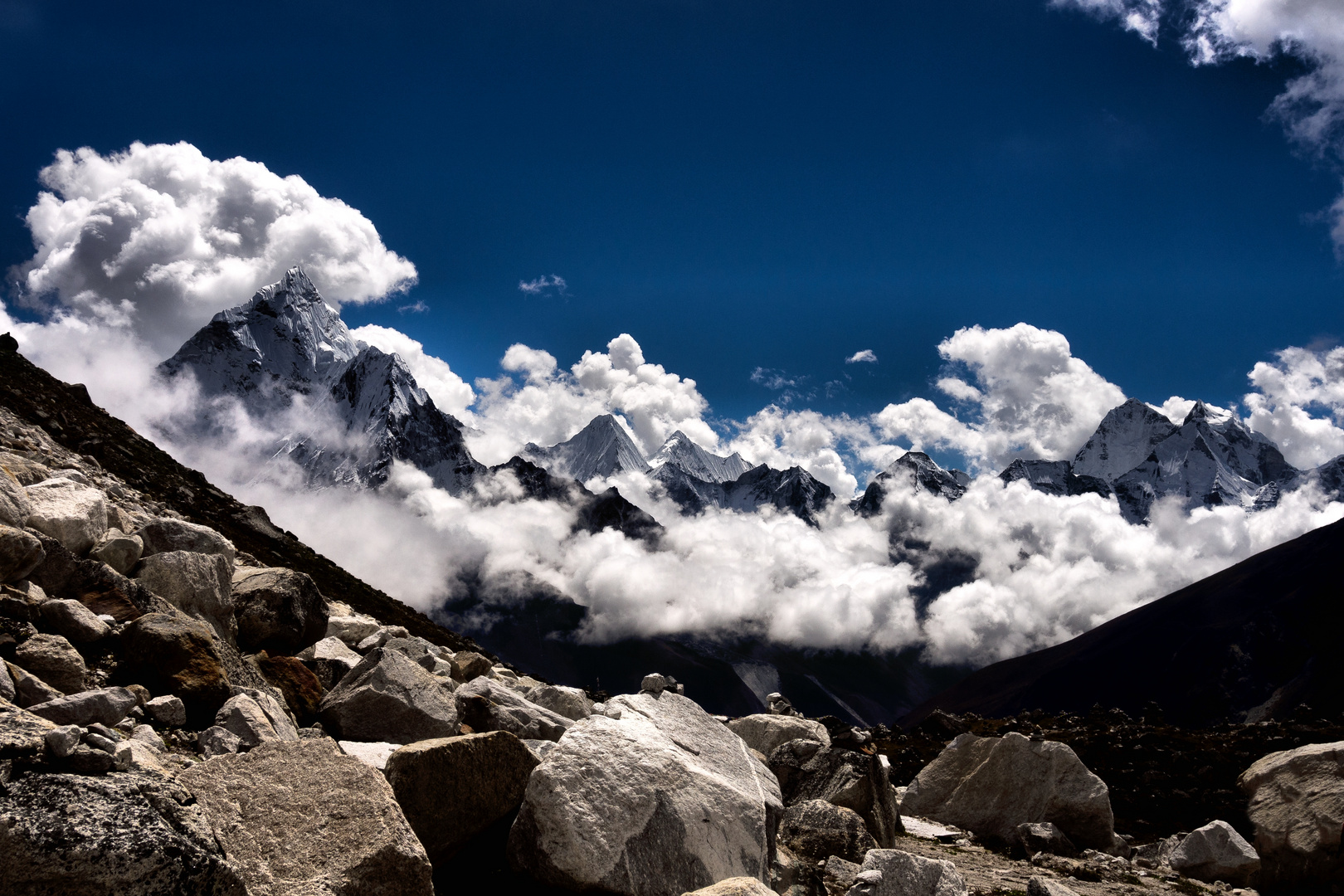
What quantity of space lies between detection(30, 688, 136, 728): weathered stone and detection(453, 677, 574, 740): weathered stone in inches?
239

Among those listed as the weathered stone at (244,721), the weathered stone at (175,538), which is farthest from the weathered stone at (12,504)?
the weathered stone at (244,721)

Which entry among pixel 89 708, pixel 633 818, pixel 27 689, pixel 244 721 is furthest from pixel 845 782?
pixel 27 689

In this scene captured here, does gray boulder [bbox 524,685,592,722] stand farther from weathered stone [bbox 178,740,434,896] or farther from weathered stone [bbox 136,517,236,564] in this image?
weathered stone [bbox 178,740,434,896]

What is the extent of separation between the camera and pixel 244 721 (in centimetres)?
857

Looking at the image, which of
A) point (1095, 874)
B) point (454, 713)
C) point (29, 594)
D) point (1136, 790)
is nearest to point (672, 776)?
point (454, 713)

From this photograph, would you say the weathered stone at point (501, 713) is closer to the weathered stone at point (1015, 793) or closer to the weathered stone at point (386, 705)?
the weathered stone at point (386, 705)

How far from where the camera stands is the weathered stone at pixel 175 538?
14.3 meters

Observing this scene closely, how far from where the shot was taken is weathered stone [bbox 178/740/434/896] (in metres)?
5.69

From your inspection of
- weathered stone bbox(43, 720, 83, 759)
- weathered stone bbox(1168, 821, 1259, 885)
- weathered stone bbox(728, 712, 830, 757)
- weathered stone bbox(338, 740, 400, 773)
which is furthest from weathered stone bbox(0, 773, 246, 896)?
weathered stone bbox(1168, 821, 1259, 885)

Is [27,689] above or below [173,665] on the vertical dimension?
below

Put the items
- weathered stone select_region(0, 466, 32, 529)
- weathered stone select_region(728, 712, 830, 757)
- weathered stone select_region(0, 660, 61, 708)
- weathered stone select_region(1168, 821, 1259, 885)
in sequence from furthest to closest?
weathered stone select_region(728, 712, 830, 757) < weathered stone select_region(1168, 821, 1259, 885) < weathered stone select_region(0, 466, 32, 529) < weathered stone select_region(0, 660, 61, 708)

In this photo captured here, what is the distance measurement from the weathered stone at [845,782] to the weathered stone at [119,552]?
14.8 metres

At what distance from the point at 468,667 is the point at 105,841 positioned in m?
16.4

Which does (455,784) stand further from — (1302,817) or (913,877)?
(1302,817)
